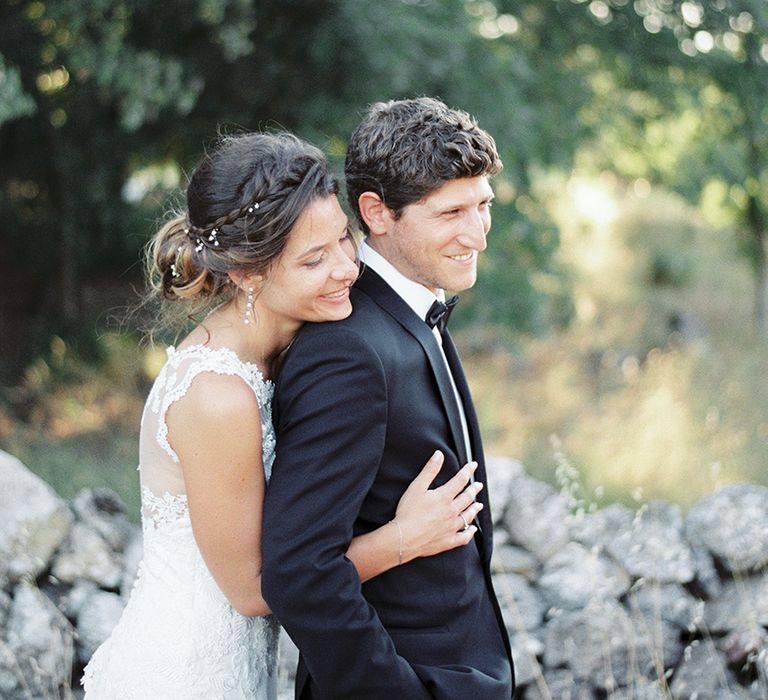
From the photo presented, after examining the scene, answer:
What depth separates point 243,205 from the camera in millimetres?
2129

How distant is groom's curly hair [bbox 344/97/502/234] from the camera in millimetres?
2193

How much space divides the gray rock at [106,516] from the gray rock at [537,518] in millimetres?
1682

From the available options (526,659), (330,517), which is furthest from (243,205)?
(526,659)

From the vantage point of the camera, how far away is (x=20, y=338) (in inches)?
357

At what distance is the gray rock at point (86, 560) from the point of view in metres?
3.90

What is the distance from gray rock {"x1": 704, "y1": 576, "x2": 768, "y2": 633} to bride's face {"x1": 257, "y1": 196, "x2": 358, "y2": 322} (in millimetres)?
2407

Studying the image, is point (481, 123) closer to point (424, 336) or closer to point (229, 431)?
point (424, 336)

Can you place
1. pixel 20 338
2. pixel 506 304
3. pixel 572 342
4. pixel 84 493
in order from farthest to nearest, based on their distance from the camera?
pixel 572 342 < pixel 20 338 < pixel 506 304 < pixel 84 493

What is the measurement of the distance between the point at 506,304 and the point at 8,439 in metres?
3.97

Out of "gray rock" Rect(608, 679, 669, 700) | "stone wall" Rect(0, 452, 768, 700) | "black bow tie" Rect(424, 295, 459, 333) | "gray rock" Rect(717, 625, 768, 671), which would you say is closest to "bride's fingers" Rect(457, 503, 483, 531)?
"black bow tie" Rect(424, 295, 459, 333)

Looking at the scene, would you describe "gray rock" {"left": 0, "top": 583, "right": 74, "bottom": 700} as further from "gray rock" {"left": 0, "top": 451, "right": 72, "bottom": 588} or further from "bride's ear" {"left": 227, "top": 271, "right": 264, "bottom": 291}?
"bride's ear" {"left": 227, "top": 271, "right": 264, "bottom": 291}

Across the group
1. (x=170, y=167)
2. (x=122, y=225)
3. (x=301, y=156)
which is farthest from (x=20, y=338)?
(x=301, y=156)

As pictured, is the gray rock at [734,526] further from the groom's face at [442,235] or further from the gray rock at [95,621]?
the gray rock at [95,621]

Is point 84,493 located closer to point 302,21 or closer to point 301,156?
point 301,156
